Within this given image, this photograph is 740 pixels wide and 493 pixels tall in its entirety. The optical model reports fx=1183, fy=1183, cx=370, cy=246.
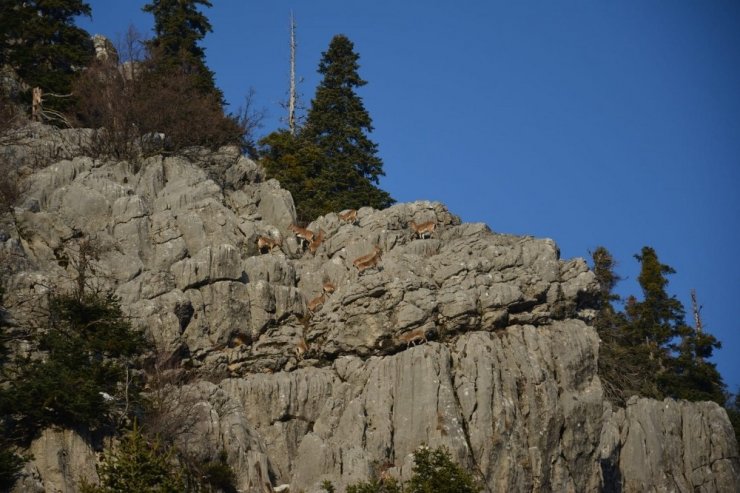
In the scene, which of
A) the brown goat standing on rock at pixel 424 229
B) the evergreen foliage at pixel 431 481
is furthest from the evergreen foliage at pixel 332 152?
the evergreen foliage at pixel 431 481

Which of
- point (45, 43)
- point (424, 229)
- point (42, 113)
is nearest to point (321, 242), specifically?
point (424, 229)

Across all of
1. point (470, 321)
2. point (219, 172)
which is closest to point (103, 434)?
point (470, 321)

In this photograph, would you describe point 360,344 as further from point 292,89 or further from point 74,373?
point 292,89

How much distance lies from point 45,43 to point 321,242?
2041cm

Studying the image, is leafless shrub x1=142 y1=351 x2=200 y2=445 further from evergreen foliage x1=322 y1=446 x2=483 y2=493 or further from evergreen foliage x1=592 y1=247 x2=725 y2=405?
evergreen foliage x1=592 y1=247 x2=725 y2=405

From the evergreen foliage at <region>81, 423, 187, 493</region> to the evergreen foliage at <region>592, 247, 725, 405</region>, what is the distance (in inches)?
885

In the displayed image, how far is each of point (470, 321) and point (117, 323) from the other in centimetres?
1130

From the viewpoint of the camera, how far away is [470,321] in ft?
127

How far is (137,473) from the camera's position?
30078mm

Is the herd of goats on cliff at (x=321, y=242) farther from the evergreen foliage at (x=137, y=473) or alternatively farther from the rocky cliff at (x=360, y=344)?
the evergreen foliage at (x=137, y=473)

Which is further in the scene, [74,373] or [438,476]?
[74,373]

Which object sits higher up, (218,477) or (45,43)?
(45,43)

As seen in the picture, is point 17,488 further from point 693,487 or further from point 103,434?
point 693,487

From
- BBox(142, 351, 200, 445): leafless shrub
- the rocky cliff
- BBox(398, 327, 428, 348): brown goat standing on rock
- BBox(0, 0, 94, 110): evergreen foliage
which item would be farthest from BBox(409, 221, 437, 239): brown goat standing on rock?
BBox(0, 0, 94, 110): evergreen foliage
